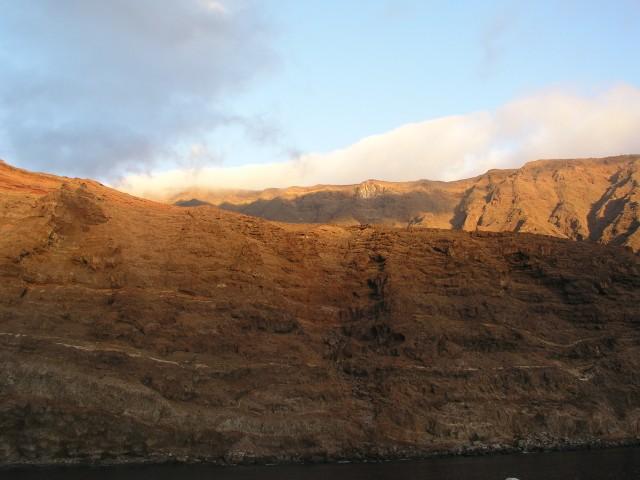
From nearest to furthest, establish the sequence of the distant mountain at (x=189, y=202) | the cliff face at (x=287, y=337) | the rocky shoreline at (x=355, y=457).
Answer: the rocky shoreline at (x=355, y=457)
the cliff face at (x=287, y=337)
the distant mountain at (x=189, y=202)

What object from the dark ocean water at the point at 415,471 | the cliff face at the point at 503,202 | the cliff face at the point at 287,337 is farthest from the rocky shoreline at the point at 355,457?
the cliff face at the point at 503,202

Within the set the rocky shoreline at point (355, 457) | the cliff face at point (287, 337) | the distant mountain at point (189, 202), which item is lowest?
the rocky shoreline at point (355, 457)

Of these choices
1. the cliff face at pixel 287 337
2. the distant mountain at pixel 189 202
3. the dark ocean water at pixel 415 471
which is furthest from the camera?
the distant mountain at pixel 189 202

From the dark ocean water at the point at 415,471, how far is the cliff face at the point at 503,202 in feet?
202

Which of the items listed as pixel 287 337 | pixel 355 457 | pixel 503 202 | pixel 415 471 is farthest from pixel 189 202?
pixel 415 471

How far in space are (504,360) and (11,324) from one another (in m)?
35.2

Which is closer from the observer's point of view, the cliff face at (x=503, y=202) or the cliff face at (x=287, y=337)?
the cliff face at (x=287, y=337)

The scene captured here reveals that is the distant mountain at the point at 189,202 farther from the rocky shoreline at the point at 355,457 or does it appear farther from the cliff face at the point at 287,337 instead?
the rocky shoreline at the point at 355,457

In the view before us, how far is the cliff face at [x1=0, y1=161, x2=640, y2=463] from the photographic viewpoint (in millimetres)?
43531

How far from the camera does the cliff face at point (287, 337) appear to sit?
4353cm

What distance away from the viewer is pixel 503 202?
389ft

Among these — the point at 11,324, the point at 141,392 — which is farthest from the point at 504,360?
the point at 11,324

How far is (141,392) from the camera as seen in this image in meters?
44.1

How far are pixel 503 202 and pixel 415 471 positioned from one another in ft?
284
